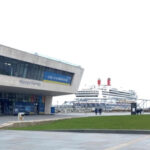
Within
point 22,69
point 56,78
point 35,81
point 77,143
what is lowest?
point 77,143

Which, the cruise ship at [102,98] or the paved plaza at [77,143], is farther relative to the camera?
the cruise ship at [102,98]

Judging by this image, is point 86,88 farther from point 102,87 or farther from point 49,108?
point 49,108

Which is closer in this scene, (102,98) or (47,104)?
(47,104)

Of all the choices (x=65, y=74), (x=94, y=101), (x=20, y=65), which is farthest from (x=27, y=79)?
(x=94, y=101)

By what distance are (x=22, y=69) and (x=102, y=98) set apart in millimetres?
65459

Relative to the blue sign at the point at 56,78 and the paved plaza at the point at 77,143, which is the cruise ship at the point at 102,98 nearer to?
the blue sign at the point at 56,78

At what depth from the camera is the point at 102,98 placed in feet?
343

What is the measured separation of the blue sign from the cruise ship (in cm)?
5124

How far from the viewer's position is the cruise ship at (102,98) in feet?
340

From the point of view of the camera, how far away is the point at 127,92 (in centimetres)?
12081

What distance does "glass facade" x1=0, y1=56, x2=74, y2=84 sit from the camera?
38.8 metres

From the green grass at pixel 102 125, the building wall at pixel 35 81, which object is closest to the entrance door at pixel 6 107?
the building wall at pixel 35 81

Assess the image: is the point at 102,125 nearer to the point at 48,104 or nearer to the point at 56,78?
the point at 56,78

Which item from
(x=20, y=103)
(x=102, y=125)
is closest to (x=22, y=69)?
(x=20, y=103)
